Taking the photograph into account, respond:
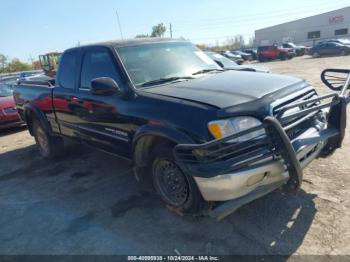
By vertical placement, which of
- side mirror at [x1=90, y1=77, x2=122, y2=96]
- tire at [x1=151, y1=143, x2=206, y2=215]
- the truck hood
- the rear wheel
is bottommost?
the rear wheel

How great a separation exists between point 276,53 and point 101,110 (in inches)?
1213

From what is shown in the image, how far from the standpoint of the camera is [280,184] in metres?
2.93

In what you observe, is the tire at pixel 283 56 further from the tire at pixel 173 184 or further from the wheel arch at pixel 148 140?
the tire at pixel 173 184

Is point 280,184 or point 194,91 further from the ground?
point 194,91

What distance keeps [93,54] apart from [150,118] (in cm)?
166

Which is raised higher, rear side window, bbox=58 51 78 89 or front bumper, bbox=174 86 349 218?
rear side window, bbox=58 51 78 89

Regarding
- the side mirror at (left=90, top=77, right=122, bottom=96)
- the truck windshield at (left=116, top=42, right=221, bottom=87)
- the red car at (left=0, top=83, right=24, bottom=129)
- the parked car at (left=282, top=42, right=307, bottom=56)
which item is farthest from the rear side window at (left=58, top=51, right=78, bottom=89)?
the parked car at (left=282, top=42, right=307, bottom=56)

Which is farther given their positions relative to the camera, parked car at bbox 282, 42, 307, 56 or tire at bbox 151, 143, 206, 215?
parked car at bbox 282, 42, 307, 56

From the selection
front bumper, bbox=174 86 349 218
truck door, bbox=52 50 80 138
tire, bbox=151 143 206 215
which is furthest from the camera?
truck door, bbox=52 50 80 138

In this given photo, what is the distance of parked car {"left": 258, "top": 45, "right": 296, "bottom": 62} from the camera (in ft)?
104

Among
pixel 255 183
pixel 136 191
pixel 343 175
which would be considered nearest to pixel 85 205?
pixel 136 191

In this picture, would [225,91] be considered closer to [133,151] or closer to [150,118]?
[150,118]

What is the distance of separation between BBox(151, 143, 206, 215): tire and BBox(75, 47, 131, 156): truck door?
555 mm

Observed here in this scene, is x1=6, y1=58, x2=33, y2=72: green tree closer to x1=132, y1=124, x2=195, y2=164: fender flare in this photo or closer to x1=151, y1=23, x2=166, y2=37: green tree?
x1=151, y1=23, x2=166, y2=37: green tree
